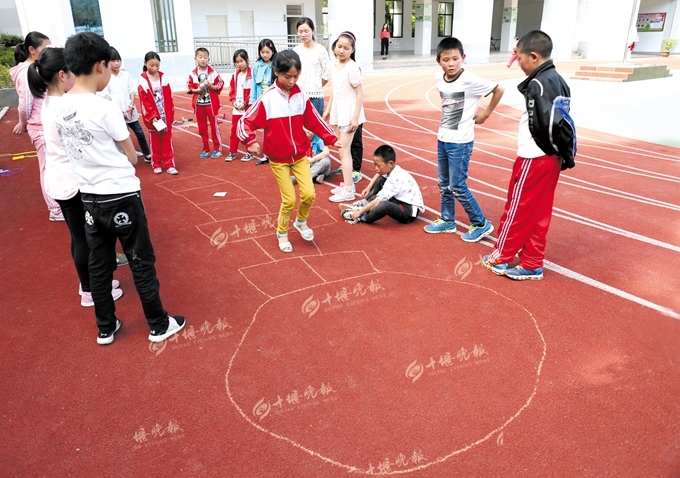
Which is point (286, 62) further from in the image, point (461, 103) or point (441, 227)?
point (441, 227)

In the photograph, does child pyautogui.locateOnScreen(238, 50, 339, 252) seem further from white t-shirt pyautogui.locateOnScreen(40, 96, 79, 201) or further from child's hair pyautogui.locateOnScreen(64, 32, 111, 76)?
child's hair pyautogui.locateOnScreen(64, 32, 111, 76)

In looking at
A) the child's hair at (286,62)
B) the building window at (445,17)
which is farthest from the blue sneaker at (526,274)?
the building window at (445,17)

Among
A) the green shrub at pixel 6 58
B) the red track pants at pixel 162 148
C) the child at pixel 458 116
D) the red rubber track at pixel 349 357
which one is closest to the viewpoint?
the red rubber track at pixel 349 357

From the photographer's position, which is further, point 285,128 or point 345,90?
point 345,90

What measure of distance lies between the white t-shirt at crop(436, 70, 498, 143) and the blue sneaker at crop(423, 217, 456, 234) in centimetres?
84

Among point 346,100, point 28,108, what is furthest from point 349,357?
point 28,108

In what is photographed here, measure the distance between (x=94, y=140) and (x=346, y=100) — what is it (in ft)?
10.5

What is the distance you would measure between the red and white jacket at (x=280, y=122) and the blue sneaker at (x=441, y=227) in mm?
1431

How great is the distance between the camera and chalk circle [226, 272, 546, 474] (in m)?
2.45

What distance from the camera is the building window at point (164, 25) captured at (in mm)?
15344

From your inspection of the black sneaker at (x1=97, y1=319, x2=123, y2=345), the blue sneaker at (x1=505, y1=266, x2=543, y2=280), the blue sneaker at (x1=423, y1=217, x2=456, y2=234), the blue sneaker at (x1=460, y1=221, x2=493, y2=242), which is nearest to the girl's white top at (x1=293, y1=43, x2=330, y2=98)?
the blue sneaker at (x1=423, y1=217, x2=456, y2=234)

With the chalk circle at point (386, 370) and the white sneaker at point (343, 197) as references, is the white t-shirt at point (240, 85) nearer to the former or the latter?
the white sneaker at point (343, 197)

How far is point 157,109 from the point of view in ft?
21.4

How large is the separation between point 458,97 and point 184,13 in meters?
14.0
